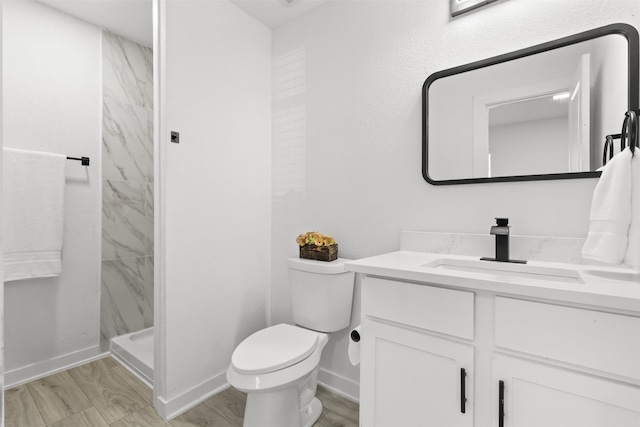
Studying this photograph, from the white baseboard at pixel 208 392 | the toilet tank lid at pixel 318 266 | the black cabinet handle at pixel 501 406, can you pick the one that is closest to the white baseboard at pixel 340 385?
the white baseboard at pixel 208 392

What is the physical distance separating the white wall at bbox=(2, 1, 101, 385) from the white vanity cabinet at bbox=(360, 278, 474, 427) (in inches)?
81.0

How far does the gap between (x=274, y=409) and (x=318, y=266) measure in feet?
2.25

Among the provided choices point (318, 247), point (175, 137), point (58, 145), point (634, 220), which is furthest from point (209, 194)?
point (634, 220)

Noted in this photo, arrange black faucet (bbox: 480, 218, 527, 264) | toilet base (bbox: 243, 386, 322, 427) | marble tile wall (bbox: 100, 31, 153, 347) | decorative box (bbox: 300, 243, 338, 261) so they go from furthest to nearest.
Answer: marble tile wall (bbox: 100, 31, 153, 347), decorative box (bbox: 300, 243, 338, 261), toilet base (bbox: 243, 386, 322, 427), black faucet (bbox: 480, 218, 527, 264)

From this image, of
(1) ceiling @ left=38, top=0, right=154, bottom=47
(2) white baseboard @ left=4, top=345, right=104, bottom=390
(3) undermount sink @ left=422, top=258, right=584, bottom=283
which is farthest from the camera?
(1) ceiling @ left=38, top=0, right=154, bottom=47

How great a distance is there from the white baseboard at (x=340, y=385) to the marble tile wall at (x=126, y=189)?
1568 millimetres

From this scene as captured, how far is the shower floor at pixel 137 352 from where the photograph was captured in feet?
6.63

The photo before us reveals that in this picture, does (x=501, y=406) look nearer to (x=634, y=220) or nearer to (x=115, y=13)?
(x=634, y=220)

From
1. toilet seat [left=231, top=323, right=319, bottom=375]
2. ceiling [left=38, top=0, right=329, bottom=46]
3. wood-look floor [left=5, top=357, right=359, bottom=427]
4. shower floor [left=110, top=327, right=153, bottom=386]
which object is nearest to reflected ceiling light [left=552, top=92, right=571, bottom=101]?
ceiling [left=38, top=0, right=329, bottom=46]

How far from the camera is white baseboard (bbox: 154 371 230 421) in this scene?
5.53 ft

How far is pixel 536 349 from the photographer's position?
3.04 ft

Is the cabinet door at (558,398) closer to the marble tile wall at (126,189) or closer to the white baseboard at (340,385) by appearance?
the white baseboard at (340,385)

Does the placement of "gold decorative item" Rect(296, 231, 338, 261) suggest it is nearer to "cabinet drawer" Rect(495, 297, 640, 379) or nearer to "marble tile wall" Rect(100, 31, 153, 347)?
"cabinet drawer" Rect(495, 297, 640, 379)

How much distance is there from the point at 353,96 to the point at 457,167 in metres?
0.73
